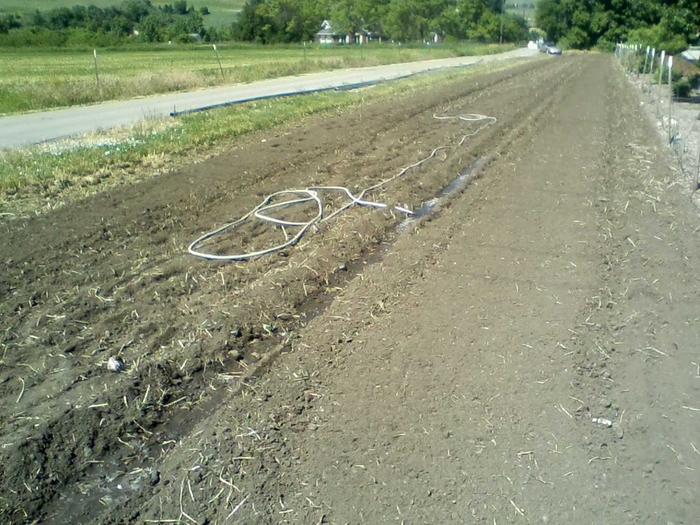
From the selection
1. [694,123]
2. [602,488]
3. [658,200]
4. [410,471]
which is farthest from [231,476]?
[694,123]

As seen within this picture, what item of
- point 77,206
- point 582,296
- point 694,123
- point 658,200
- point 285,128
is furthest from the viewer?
point 694,123

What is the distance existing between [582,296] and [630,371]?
135 cm

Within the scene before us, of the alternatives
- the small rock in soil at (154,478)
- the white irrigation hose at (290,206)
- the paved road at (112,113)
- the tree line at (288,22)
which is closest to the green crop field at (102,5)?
the tree line at (288,22)

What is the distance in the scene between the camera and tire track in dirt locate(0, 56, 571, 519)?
403cm

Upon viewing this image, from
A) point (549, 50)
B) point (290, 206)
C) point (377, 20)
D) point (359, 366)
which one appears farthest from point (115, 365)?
point (377, 20)

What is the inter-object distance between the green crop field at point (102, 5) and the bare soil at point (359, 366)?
4047 inches

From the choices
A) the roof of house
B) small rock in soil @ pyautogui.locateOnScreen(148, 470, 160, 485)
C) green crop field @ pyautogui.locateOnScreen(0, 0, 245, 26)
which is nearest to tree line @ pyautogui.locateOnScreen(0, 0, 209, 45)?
green crop field @ pyautogui.locateOnScreen(0, 0, 245, 26)

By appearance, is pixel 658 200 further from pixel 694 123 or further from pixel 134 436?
pixel 694 123

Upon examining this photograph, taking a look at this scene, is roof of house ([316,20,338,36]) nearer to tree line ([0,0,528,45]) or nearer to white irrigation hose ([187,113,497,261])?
tree line ([0,0,528,45])

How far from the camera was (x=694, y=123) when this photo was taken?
17.7 metres

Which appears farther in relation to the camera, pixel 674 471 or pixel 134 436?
pixel 134 436

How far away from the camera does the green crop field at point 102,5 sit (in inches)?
4112

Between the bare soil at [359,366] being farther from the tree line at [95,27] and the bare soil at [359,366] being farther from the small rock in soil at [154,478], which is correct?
the tree line at [95,27]

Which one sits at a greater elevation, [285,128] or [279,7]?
[279,7]
